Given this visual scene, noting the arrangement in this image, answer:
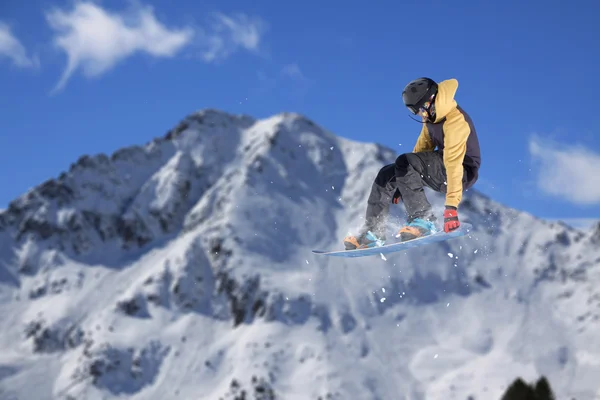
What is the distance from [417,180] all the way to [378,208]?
3.80 feet

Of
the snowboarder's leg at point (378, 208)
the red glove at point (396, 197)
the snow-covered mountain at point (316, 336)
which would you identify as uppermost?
the snow-covered mountain at point (316, 336)

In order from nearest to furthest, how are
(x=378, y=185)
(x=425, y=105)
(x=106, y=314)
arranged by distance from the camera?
1. (x=425, y=105)
2. (x=378, y=185)
3. (x=106, y=314)

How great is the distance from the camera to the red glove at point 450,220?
41.6ft

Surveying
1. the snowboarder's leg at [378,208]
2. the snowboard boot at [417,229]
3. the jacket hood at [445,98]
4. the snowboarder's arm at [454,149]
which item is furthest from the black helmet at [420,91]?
the snowboard boot at [417,229]

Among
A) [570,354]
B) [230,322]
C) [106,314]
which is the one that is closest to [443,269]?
[570,354]

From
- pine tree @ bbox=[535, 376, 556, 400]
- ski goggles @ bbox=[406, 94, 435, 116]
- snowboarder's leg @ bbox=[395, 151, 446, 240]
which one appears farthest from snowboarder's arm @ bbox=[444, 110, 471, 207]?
pine tree @ bbox=[535, 376, 556, 400]

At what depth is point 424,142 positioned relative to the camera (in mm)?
14008

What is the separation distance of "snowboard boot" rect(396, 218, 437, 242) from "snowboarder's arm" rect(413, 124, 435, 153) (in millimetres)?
1592

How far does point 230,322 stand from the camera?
625 ft

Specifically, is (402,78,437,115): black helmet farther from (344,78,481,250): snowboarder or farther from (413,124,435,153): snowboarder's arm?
(413,124,435,153): snowboarder's arm

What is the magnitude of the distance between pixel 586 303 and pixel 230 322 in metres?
105

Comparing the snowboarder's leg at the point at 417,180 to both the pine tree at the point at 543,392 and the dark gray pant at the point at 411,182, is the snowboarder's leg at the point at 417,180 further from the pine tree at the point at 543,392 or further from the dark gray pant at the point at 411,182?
the pine tree at the point at 543,392

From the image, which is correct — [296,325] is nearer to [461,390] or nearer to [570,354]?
[461,390]

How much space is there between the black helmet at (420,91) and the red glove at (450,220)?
82.9 inches
